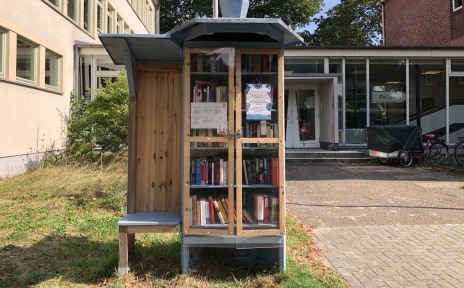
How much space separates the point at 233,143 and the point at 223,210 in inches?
27.6

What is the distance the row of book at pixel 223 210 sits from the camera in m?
4.19

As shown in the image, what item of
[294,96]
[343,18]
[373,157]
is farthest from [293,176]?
[343,18]

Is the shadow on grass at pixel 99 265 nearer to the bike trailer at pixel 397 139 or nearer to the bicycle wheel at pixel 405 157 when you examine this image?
the bike trailer at pixel 397 139

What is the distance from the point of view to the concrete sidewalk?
4366 millimetres

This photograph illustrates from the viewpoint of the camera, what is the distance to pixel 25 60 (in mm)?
12172

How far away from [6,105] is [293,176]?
786 centimetres

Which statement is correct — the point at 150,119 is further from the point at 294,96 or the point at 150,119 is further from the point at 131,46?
the point at 294,96

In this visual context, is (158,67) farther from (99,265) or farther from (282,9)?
(282,9)

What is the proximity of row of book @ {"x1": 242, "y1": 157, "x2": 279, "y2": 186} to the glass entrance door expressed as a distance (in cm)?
1273

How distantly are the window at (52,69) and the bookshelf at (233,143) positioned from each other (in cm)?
1112

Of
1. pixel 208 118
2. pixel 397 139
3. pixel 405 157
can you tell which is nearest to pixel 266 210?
pixel 208 118

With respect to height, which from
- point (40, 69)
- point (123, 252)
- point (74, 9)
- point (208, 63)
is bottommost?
point (123, 252)

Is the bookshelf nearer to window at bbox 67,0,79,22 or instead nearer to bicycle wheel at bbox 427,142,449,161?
bicycle wheel at bbox 427,142,449,161

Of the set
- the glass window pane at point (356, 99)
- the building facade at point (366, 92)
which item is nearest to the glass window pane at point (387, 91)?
the building facade at point (366, 92)
